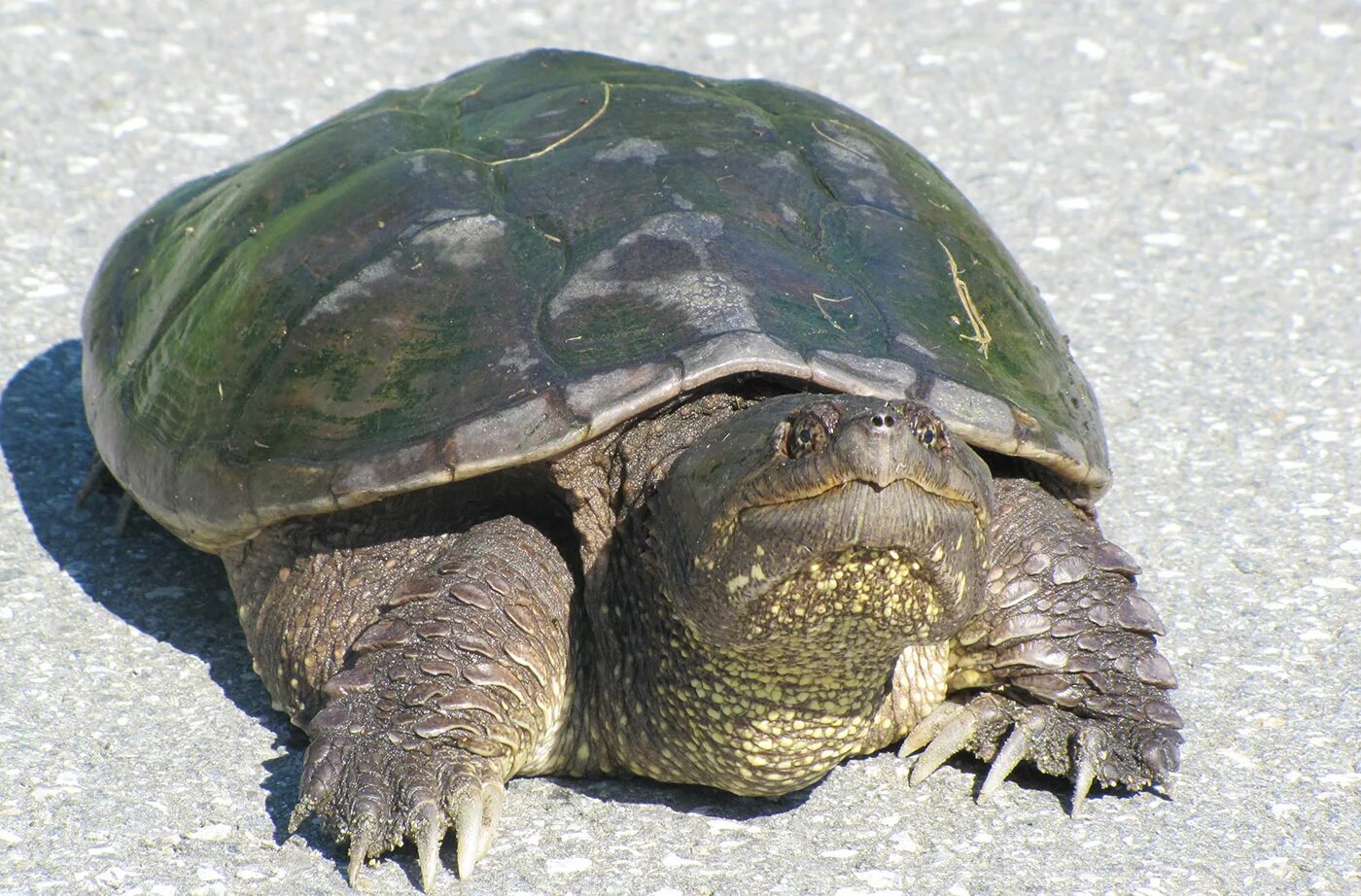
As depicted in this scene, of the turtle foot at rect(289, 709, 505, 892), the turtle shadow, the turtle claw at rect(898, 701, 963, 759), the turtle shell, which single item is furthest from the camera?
the turtle shadow

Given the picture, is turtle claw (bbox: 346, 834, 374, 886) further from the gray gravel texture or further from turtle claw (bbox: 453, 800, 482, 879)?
turtle claw (bbox: 453, 800, 482, 879)

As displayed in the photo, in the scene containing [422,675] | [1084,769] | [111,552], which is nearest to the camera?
[422,675]

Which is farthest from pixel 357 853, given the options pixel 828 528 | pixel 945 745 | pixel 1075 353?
pixel 1075 353

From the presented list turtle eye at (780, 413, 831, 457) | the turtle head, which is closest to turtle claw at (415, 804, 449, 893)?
the turtle head

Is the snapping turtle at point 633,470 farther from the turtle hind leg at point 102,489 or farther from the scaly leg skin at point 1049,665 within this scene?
the turtle hind leg at point 102,489

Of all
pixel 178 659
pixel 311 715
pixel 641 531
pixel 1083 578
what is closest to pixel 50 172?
pixel 178 659

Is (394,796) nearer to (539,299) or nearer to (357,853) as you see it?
(357,853)
